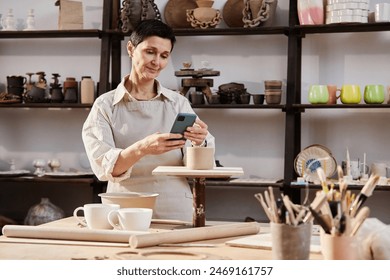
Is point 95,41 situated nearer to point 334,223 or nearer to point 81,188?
point 81,188

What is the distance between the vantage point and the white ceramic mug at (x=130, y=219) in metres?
2.06

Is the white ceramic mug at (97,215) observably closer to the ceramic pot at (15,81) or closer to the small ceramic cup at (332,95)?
the small ceramic cup at (332,95)

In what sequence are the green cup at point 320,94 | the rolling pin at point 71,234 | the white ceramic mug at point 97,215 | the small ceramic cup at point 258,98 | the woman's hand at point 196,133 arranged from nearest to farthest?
the rolling pin at point 71,234 < the white ceramic mug at point 97,215 < the woman's hand at point 196,133 < the green cup at point 320,94 < the small ceramic cup at point 258,98

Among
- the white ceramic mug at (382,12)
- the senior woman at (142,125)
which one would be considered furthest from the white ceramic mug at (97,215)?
the white ceramic mug at (382,12)

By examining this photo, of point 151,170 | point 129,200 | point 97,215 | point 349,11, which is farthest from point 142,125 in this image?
point 349,11

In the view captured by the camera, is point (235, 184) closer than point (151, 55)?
No

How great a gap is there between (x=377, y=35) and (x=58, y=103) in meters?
2.20

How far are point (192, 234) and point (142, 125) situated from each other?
101 centimetres

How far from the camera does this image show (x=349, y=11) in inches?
169

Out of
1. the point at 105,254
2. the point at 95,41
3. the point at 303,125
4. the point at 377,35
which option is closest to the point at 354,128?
the point at 303,125

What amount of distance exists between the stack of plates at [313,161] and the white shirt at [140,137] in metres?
1.66

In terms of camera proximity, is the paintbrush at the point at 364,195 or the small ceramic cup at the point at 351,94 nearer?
the paintbrush at the point at 364,195

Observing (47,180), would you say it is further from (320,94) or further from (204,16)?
(320,94)

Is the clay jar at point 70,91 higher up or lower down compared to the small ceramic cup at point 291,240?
higher up
